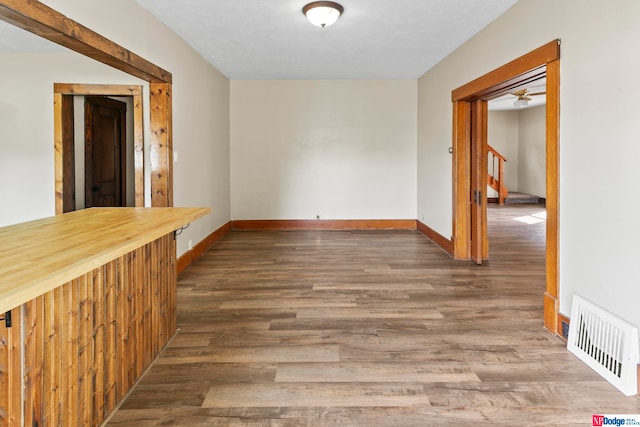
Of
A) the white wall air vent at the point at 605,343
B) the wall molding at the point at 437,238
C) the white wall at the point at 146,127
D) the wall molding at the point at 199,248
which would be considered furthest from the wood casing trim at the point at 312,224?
the white wall air vent at the point at 605,343

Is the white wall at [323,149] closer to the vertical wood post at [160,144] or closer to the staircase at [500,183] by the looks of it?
the vertical wood post at [160,144]

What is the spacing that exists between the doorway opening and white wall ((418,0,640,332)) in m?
3.55

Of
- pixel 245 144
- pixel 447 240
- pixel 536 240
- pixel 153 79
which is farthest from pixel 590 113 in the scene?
pixel 245 144

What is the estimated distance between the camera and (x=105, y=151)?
5.02 m

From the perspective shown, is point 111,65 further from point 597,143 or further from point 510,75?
point 597,143

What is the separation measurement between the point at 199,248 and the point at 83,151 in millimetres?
1776

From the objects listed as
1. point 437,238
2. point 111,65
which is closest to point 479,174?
point 437,238

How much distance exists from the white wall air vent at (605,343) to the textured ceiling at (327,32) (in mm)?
2516

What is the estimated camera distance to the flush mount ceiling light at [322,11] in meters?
3.34

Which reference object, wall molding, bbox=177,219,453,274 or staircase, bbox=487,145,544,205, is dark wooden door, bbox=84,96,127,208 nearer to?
wall molding, bbox=177,219,453,274

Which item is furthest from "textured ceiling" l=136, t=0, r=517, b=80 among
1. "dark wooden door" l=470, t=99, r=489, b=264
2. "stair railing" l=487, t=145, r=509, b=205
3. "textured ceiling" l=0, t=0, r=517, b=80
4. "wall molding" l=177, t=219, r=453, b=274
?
"stair railing" l=487, t=145, r=509, b=205

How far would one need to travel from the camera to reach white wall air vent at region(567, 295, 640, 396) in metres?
1.96

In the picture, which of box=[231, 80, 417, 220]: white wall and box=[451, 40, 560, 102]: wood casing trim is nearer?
box=[451, 40, 560, 102]: wood casing trim

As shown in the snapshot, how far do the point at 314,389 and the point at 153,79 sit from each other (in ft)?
10.00
